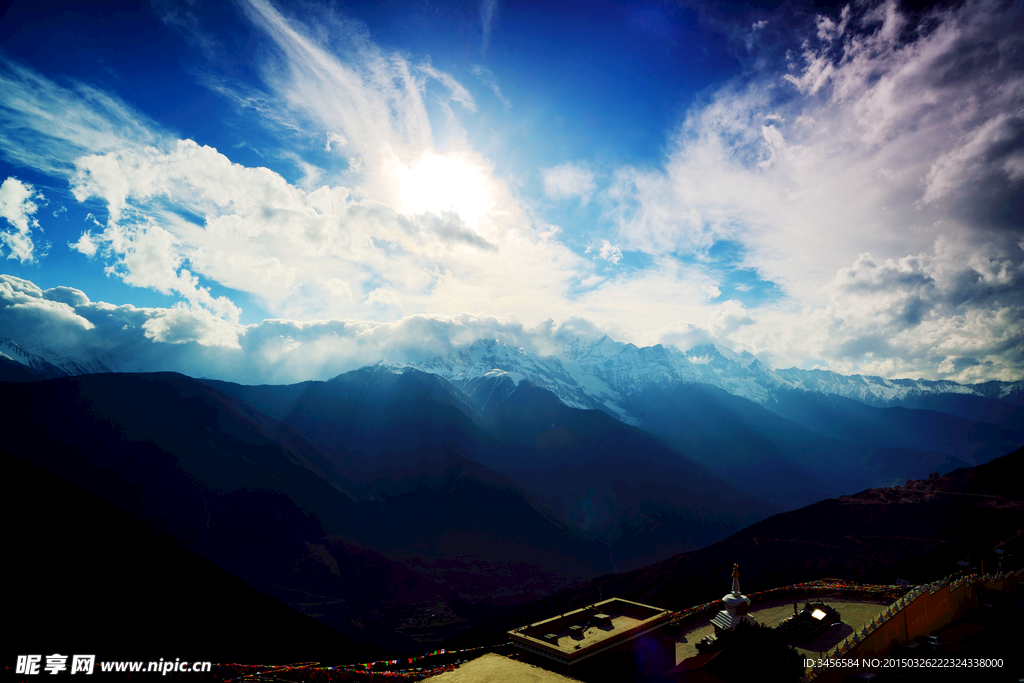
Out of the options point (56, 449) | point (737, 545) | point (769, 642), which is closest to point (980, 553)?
point (737, 545)

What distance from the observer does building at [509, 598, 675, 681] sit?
24.4 metres

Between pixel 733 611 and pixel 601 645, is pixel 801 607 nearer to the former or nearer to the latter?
pixel 733 611

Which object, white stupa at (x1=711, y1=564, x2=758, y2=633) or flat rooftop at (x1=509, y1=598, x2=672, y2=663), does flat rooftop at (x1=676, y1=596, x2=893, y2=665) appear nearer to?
flat rooftop at (x1=509, y1=598, x2=672, y2=663)

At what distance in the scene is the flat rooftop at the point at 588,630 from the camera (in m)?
24.8

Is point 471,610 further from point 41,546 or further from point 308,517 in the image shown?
point 41,546

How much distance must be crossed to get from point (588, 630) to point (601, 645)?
2408 mm

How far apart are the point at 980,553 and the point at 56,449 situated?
175 m

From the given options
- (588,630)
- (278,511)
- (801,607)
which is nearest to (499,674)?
(588,630)

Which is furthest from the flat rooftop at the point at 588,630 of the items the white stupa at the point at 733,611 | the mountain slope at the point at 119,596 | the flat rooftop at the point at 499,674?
the mountain slope at the point at 119,596

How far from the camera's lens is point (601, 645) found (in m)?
25.2

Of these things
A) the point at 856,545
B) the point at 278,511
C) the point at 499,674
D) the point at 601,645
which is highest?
the point at 278,511

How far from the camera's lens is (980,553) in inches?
1834

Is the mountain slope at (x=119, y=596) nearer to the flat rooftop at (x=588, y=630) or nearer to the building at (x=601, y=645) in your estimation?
the flat rooftop at (x=588, y=630)

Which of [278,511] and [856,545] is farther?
[278,511]
